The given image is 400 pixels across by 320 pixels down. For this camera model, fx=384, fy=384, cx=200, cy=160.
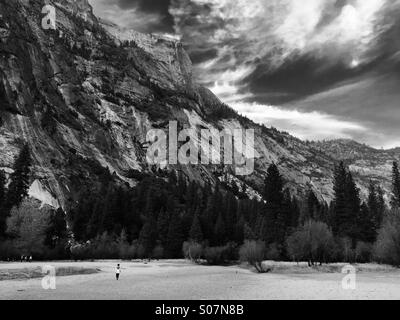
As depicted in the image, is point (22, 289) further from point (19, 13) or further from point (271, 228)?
point (19, 13)

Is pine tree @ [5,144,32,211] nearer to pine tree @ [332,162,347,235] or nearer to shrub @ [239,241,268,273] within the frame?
shrub @ [239,241,268,273]

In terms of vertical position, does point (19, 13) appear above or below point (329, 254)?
above

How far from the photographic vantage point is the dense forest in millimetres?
80312

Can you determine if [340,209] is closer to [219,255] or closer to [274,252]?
[274,252]

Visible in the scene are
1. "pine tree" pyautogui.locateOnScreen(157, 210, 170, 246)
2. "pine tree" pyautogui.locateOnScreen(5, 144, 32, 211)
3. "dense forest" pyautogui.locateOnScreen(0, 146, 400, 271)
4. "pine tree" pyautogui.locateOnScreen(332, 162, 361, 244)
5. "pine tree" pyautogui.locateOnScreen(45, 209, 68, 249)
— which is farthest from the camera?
"pine tree" pyautogui.locateOnScreen(157, 210, 170, 246)

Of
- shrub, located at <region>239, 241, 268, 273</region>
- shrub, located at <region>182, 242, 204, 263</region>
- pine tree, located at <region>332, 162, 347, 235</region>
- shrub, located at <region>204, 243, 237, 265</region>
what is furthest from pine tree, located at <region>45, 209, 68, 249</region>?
pine tree, located at <region>332, 162, 347, 235</region>

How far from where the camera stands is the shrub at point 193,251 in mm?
103088

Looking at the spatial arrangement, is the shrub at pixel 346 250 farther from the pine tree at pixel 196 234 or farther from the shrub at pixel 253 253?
the pine tree at pixel 196 234

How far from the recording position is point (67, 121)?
6550 inches

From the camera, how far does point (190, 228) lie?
11825 centimetres

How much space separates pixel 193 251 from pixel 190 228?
15.5m

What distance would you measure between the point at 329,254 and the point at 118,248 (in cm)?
5566
